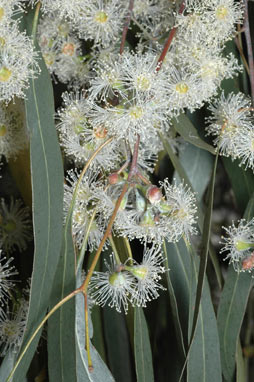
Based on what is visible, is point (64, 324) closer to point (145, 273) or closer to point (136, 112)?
point (145, 273)

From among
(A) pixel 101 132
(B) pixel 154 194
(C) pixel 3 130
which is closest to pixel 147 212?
(B) pixel 154 194

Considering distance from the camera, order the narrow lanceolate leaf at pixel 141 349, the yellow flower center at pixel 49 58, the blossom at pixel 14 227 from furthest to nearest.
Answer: the blossom at pixel 14 227, the yellow flower center at pixel 49 58, the narrow lanceolate leaf at pixel 141 349

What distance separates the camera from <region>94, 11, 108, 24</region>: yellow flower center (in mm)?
1126

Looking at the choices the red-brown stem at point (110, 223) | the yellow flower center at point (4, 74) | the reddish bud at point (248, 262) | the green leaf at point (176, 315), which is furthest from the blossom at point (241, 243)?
the yellow flower center at point (4, 74)

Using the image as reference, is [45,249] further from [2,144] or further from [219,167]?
[219,167]

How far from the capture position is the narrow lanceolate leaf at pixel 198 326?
3.62 feet

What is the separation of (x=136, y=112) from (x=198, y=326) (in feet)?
1.34

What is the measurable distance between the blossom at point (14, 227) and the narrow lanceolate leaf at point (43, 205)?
0.29 metres

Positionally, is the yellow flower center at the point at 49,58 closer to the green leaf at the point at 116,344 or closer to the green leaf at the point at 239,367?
the green leaf at the point at 116,344

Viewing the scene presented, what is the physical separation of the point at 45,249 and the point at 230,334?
0.40 m

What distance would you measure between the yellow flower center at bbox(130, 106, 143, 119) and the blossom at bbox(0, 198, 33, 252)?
0.43m

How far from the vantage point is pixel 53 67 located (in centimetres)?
121

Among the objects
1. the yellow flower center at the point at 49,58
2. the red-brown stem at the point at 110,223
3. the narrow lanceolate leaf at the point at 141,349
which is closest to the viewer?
the red-brown stem at the point at 110,223

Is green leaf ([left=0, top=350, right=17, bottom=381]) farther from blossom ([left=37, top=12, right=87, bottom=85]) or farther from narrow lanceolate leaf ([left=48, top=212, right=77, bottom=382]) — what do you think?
blossom ([left=37, top=12, right=87, bottom=85])
